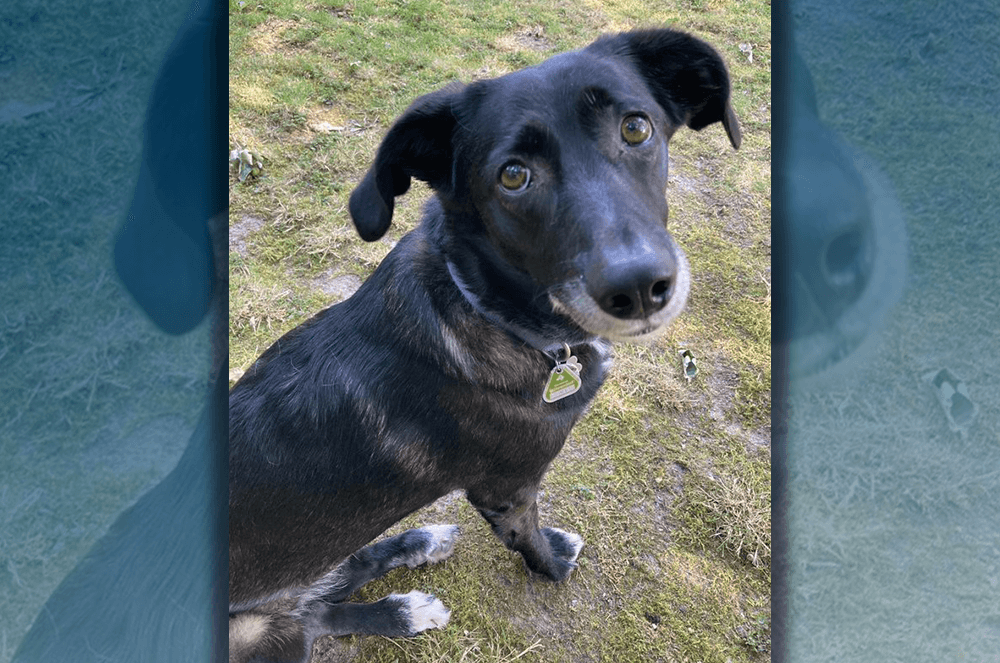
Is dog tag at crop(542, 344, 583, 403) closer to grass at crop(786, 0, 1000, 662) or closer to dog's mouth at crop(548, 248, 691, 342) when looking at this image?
dog's mouth at crop(548, 248, 691, 342)

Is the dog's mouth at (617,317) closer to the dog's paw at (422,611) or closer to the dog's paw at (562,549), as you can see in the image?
the dog's paw at (562,549)

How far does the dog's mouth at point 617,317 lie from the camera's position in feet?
4.33

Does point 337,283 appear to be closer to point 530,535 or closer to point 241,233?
point 241,233

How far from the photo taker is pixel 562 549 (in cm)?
234

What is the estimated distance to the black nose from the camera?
1.23 metres

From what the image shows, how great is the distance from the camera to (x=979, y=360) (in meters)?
1.21

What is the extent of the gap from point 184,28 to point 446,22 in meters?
0.76

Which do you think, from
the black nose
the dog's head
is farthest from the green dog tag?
the black nose

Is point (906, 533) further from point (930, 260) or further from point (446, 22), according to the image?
point (446, 22)

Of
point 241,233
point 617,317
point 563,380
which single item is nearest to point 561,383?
point 563,380

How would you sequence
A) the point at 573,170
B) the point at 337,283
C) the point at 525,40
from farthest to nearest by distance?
1. the point at 337,283
2. the point at 525,40
3. the point at 573,170

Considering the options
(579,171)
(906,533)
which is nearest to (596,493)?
(906,533)

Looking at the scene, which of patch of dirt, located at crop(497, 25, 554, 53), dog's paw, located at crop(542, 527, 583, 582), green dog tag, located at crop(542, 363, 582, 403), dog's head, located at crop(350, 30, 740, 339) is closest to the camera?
dog's head, located at crop(350, 30, 740, 339)

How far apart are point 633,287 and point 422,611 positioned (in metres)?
1.53
